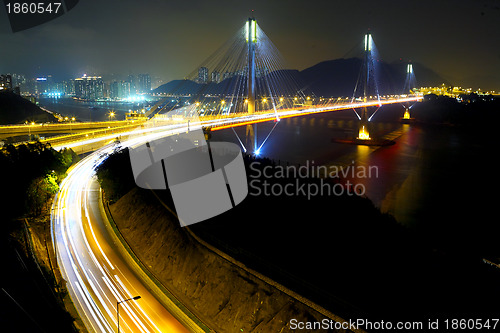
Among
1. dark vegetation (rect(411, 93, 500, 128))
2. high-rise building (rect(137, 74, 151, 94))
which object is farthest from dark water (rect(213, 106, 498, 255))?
high-rise building (rect(137, 74, 151, 94))

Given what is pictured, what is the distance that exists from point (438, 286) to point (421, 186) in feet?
21.2

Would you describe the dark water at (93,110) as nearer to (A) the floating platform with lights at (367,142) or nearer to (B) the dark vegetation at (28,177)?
(A) the floating platform with lights at (367,142)

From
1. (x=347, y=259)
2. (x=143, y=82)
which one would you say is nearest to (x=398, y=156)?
(x=347, y=259)

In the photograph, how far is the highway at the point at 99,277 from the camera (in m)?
3.40

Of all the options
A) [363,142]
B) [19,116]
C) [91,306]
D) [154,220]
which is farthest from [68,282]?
[19,116]

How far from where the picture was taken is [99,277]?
4.06 m

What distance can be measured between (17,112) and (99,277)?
19.3m

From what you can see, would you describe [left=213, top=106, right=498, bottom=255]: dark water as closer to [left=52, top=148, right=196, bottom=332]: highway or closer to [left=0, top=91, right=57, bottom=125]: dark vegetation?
[left=52, top=148, right=196, bottom=332]: highway

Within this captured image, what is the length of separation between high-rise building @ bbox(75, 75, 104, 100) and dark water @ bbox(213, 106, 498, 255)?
39.4 metres

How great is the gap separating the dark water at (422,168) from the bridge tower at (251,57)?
2.43 m

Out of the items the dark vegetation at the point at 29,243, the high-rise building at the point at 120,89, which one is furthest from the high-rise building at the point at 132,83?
the dark vegetation at the point at 29,243

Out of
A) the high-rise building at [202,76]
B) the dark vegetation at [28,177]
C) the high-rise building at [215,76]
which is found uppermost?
the high-rise building at [202,76]

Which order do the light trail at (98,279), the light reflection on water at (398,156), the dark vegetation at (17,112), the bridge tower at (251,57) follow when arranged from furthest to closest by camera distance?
1. the dark vegetation at (17,112)
2. the bridge tower at (251,57)
3. the light reflection on water at (398,156)
4. the light trail at (98,279)

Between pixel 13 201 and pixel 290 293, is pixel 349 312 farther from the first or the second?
pixel 13 201
